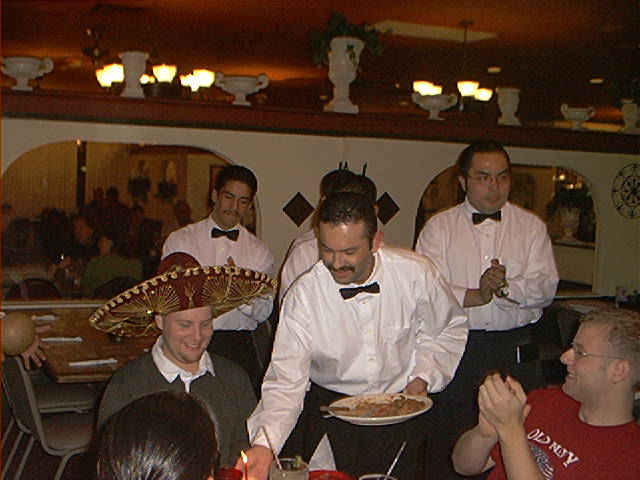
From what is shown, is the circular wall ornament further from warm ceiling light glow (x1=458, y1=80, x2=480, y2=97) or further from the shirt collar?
the shirt collar

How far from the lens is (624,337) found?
7.24ft

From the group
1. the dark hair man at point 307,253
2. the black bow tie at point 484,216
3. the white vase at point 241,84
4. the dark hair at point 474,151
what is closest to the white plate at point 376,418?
the dark hair man at point 307,253

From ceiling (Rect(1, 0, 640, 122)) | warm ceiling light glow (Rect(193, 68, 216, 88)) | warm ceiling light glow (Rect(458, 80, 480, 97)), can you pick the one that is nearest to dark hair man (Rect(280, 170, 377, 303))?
ceiling (Rect(1, 0, 640, 122))

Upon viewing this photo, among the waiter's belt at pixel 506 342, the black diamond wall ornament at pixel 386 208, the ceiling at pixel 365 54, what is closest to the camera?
the waiter's belt at pixel 506 342

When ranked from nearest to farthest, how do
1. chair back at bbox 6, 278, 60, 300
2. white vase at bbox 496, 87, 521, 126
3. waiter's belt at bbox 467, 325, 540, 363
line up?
waiter's belt at bbox 467, 325, 540, 363 < white vase at bbox 496, 87, 521, 126 < chair back at bbox 6, 278, 60, 300

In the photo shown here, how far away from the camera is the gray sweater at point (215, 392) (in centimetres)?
253

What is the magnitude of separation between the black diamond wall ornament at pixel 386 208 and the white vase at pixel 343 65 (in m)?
0.63

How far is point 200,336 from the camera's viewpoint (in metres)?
2.62

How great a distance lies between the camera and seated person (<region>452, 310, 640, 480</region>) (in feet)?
7.00

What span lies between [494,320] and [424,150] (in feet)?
6.11

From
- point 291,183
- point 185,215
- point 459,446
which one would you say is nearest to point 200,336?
point 459,446

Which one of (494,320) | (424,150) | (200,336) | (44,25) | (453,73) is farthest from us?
(453,73)

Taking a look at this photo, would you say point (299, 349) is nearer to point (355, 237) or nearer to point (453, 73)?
point (355, 237)

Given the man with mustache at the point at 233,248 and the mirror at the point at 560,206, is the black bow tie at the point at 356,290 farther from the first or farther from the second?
the mirror at the point at 560,206
